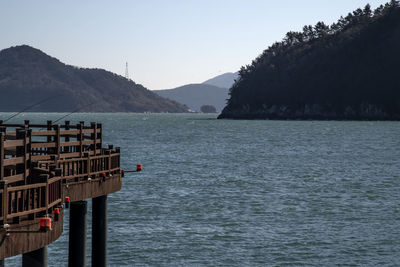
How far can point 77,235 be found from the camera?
722 inches

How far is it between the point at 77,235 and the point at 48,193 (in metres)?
5.05

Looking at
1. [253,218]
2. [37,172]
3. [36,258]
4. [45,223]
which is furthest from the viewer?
[253,218]

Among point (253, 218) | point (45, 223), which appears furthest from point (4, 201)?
point (253, 218)

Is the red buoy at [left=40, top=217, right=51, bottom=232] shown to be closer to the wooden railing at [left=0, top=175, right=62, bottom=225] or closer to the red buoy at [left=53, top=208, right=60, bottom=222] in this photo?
the wooden railing at [left=0, top=175, right=62, bottom=225]

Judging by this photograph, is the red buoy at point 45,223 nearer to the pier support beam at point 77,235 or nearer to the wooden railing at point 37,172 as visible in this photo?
the wooden railing at point 37,172

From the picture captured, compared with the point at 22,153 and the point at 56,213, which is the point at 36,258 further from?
the point at 22,153

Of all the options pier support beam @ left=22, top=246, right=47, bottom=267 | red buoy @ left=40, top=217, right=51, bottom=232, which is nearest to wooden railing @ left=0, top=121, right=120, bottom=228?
red buoy @ left=40, top=217, right=51, bottom=232

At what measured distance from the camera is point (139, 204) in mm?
42469

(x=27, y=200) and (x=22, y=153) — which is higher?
(x=22, y=153)

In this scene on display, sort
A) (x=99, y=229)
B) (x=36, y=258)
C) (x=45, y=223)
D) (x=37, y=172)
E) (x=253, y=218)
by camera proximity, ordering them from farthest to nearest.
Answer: (x=253, y=218)
(x=99, y=229)
(x=37, y=172)
(x=36, y=258)
(x=45, y=223)

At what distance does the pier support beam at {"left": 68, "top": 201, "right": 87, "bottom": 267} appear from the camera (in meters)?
18.1

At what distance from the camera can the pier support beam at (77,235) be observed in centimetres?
1812

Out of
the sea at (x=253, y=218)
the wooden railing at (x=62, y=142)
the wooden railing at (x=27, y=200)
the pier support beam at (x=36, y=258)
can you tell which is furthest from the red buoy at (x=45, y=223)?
the sea at (x=253, y=218)

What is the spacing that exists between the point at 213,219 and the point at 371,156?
6112cm
